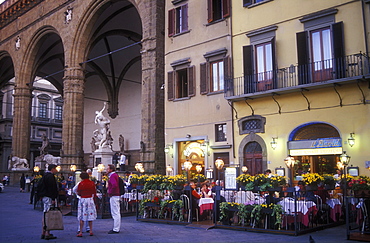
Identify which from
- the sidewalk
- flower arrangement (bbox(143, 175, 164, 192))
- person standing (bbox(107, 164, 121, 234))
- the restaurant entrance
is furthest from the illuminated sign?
person standing (bbox(107, 164, 121, 234))

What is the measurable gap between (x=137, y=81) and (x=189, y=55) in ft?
66.3

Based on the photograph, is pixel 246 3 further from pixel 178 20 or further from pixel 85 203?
pixel 85 203

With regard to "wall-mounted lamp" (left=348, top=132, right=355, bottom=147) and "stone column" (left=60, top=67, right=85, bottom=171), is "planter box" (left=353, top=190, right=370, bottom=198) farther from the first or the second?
"stone column" (left=60, top=67, right=85, bottom=171)

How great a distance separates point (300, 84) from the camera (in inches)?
593

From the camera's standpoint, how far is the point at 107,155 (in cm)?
2448

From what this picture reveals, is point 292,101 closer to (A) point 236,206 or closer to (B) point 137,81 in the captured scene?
(A) point 236,206

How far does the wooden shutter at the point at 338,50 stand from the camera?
556 inches

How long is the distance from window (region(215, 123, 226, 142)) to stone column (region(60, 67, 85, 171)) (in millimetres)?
13304

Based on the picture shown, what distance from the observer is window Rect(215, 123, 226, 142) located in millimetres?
18031

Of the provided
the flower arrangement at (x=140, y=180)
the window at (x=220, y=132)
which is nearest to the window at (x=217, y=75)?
the window at (x=220, y=132)

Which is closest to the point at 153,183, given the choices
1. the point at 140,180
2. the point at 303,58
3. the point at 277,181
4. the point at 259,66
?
the point at 140,180

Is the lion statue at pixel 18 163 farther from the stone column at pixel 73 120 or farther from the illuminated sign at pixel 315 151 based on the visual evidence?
the illuminated sign at pixel 315 151

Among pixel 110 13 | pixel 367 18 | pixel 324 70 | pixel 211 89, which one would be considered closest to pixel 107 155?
pixel 211 89

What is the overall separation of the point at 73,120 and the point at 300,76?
18.1 m
